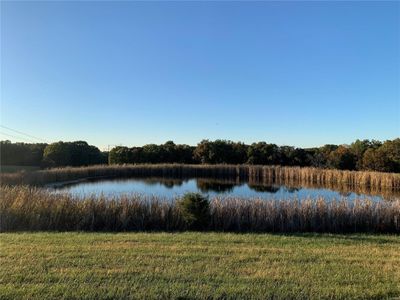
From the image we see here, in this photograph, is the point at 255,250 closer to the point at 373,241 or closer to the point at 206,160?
the point at 373,241

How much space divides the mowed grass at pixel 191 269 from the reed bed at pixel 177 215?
2730 millimetres

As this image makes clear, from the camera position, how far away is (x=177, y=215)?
35.8ft

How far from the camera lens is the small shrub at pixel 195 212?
34.2ft

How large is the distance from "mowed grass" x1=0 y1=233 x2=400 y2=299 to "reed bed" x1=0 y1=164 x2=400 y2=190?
17833 mm

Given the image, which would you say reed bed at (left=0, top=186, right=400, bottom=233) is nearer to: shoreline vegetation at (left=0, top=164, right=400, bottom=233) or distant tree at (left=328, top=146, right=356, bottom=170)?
shoreline vegetation at (left=0, top=164, right=400, bottom=233)

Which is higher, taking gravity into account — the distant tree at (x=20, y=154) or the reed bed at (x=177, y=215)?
the distant tree at (x=20, y=154)

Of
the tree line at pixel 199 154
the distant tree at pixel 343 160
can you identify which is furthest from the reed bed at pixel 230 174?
the tree line at pixel 199 154

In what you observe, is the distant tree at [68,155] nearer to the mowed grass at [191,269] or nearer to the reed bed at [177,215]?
the reed bed at [177,215]

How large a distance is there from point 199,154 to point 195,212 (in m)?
42.1

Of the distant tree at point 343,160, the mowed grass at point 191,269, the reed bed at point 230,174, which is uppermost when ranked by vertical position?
the distant tree at point 343,160

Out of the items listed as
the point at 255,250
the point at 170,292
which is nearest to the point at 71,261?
the point at 170,292

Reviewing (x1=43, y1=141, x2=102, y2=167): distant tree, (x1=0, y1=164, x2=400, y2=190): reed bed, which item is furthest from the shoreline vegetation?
(x1=43, y1=141, x2=102, y2=167): distant tree

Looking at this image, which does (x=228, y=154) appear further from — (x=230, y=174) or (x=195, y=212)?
(x=195, y=212)

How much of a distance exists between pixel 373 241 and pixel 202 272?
4.98 meters
